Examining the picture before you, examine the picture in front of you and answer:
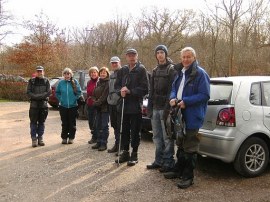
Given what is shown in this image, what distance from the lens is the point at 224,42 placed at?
27594 mm

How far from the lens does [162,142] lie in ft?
19.0

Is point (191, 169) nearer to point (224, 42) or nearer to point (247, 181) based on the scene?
point (247, 181)

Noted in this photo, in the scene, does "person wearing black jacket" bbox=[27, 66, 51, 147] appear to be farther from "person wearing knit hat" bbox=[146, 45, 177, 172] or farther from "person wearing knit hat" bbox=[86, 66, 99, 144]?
"person wearing knit hat" bbox=[146, 45, 177, 172]

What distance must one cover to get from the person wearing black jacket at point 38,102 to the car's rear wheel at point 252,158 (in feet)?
15.2

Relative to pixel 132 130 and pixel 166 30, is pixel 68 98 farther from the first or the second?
pixel 166 30

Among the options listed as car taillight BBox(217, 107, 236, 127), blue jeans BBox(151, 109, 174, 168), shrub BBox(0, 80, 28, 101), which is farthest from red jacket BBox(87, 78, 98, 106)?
shrub BBox(0, 80, 28, 101)

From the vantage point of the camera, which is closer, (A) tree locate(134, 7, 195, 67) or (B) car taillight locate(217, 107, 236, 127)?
(B) car taillight locate(217, 107, 236, 127)

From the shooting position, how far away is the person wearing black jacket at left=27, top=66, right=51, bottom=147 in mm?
7953

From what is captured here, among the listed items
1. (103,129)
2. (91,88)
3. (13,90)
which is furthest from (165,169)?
(13,90)

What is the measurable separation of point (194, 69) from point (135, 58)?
1.43m

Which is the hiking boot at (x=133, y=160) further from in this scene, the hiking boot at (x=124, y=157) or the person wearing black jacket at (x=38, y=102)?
the person wearing black jacket at (x=38, y=102)

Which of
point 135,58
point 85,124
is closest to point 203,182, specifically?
point 135,58

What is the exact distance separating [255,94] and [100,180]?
2741 millimetres

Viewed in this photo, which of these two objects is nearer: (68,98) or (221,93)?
(221,93)
